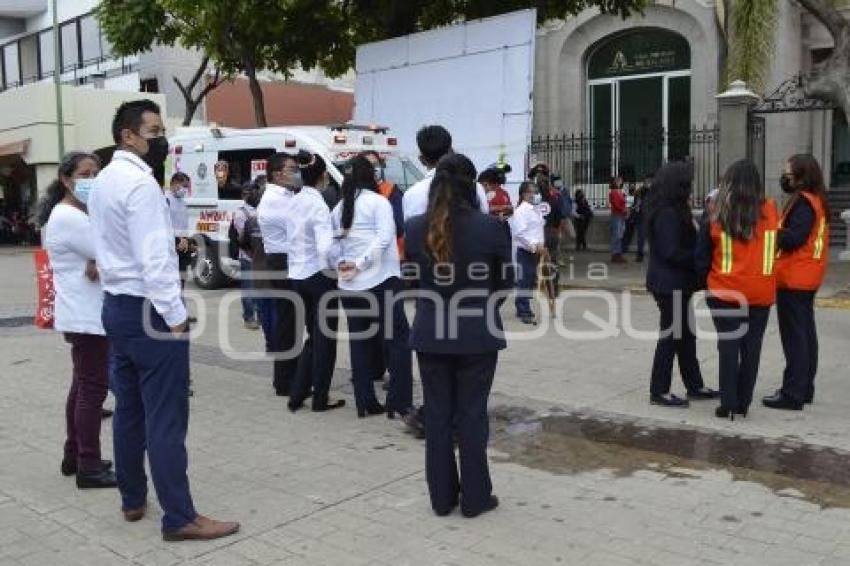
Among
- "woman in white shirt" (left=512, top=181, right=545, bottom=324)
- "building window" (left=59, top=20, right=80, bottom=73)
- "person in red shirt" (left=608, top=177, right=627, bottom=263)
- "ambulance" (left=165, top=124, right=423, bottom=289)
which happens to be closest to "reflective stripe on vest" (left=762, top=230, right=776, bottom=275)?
"woman in white shirt" (left=512, top=181, right=545, bottom=324)

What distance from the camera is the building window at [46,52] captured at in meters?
34.7

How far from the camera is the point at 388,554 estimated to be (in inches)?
159

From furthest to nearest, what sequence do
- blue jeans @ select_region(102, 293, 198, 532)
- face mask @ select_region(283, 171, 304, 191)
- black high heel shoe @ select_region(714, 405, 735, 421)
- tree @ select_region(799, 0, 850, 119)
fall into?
tree @ select_region(799, 0, 850, 119) < face mask @ select_region(283, 171, 304, 191) < black high heel shoe @ select_region(714, 405, 735, 421) < blue jeans @ select_region(102, 293, 198, 532)

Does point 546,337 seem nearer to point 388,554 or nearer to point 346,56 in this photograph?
point 388,554

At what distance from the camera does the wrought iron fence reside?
754 inches

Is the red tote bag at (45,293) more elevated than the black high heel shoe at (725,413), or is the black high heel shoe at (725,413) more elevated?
the red tote bag at (45,293)

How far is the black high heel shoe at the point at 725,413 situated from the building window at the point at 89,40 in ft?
98.8

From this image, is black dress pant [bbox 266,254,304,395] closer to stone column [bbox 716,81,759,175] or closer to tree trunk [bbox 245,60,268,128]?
stone column [bbox 716,81,759,175]

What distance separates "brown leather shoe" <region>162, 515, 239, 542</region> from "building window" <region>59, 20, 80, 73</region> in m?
32.4

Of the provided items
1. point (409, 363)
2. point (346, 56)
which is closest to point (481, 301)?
point (409, 363)

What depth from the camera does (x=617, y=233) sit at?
17.1 metres

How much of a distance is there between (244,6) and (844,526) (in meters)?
14.3

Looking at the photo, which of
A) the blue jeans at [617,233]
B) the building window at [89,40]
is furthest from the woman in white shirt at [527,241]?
the building window at [89,40]

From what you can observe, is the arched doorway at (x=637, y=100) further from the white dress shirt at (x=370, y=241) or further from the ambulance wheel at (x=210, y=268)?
the white dress shirt at (x=370, y=241)
